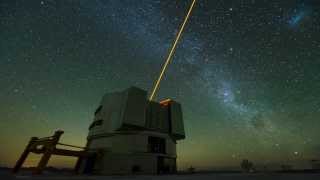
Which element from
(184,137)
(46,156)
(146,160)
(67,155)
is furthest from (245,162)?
(46,156)

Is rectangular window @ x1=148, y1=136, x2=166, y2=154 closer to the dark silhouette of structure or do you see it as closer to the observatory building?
the observatory building

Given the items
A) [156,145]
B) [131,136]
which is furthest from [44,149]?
[156,145]

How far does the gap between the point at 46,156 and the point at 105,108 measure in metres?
12.1

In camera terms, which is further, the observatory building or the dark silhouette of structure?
the observatory building

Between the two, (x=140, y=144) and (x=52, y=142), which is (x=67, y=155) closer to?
(x=52, y=142)

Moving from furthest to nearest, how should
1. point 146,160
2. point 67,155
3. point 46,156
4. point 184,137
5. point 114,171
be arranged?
point 184,137 → point 146,160 → point 114,171 → point 67,155 → point 46,156

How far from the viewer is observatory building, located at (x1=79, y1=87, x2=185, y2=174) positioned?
87.7 feet

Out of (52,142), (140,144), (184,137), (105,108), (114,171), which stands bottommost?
(114,171)

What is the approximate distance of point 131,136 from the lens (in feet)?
91.3

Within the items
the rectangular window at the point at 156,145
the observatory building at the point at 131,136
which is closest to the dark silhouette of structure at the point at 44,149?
the observatory building at the point at 131,136

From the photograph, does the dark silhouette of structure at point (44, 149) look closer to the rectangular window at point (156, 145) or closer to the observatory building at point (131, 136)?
the observatory building at point (131, 136)

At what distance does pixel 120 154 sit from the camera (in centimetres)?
2677

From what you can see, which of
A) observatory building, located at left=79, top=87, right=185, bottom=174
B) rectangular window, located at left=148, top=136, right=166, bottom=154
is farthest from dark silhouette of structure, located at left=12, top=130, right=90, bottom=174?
rectangular window, located at left=148, top=136, right=166, bottom=154

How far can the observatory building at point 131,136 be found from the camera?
26736 mm
